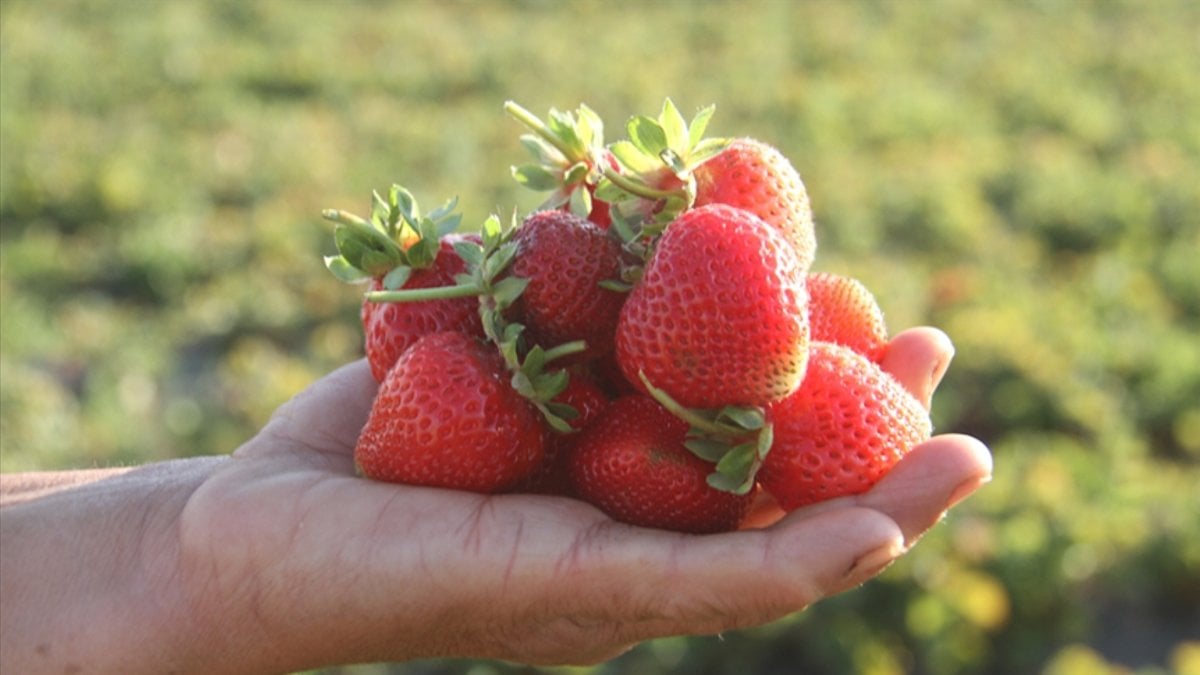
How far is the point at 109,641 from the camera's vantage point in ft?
7.95

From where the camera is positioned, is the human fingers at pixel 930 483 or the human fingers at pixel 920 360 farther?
the human fingers at pixel 920 360

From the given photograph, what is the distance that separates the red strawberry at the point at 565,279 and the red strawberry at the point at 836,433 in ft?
1.12

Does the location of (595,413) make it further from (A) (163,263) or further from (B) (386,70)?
(B) (386,70)

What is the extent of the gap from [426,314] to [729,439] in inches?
23.0

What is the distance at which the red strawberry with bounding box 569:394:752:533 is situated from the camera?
2326 millimetres

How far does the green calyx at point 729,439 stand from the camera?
7.39 ft

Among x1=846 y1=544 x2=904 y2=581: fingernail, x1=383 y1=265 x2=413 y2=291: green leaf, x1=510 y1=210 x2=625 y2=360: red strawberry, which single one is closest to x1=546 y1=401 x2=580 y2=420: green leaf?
x1=510 y1=210 x2=625 y2=360: red strawberry

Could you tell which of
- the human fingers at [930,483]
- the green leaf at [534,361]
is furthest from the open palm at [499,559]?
the green leaf at [534,361]

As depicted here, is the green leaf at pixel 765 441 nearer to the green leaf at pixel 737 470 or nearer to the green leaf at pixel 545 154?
the green leaf at pixel 737 470

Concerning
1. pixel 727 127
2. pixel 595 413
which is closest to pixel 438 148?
pixel 727 127

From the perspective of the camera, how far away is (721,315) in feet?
7.23

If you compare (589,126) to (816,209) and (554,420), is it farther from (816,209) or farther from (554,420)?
(816,209)

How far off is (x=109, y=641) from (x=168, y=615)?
0.34 feet

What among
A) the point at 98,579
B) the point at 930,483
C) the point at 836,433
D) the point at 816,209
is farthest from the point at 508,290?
the point at 816,209
